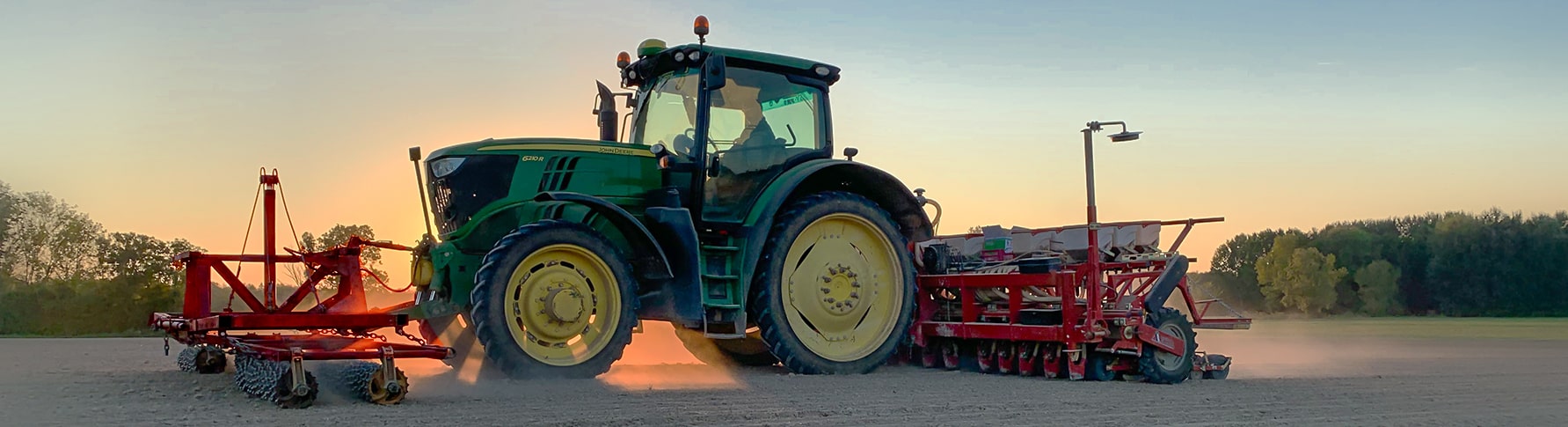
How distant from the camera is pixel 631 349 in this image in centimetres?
1164

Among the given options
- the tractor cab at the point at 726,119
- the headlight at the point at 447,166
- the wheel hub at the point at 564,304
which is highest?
the tractor cab at the point at 726,119

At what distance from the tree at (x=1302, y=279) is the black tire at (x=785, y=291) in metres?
39.8

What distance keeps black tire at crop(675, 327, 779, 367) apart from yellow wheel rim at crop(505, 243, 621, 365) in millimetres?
2469

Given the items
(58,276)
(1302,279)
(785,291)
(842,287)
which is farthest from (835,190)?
(1302,279)

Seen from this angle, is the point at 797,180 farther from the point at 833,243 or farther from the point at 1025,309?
the point at 1025,309

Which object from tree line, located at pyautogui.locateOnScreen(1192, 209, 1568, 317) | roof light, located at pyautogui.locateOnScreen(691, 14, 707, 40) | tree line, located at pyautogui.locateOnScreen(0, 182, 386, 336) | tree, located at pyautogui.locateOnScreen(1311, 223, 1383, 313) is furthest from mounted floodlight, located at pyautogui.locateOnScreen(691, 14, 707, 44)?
tree, located at pyautogui.locateOnScreen(1311, 223, 1383, 313)

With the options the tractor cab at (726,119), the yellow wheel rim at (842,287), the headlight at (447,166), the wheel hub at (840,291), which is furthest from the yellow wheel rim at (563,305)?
the wheel hub at (840,291)

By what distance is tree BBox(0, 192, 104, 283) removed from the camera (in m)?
21.5

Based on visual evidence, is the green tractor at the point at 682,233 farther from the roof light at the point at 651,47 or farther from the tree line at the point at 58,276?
the tree line at the point at 58,276

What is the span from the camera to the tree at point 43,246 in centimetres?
2148

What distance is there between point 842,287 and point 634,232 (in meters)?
2.19

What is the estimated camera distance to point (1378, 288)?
47.5m

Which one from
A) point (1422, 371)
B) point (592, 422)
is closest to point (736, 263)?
point (592, 422)

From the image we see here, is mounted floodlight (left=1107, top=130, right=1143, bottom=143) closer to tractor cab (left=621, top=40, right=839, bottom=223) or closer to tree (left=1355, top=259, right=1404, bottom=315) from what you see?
tractor cab (left=621, top=40, right=839, bottom=223)
